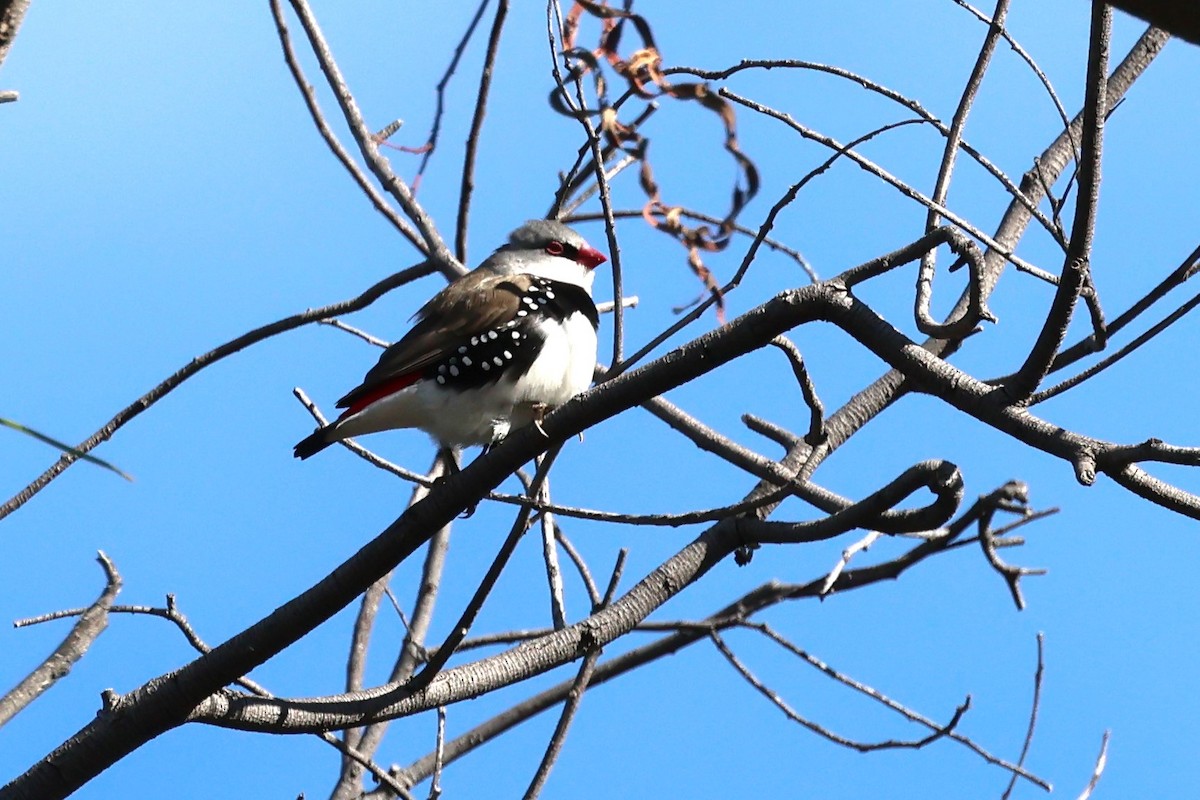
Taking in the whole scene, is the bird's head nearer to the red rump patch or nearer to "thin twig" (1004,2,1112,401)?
the red rump patch

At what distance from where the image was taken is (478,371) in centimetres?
477

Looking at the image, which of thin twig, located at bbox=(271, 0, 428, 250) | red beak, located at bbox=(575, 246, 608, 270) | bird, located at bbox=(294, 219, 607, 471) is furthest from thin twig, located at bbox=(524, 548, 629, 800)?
red beak, located at bbox=(575, 246, 608, 270)

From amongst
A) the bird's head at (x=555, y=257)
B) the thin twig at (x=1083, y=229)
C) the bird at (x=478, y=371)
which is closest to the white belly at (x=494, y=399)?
the bird at (x=478, y=371)

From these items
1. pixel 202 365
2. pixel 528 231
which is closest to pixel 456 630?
pixel 202 365

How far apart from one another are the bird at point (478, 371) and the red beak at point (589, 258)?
0.68 metres

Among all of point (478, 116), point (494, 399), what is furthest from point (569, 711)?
point (478, 116)

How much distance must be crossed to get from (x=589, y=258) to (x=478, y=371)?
120cm

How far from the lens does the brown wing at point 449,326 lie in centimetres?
482

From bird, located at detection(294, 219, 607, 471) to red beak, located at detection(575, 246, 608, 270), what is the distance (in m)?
0.68

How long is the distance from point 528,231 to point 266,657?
3.02m

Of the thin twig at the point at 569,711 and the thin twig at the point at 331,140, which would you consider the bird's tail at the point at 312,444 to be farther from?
the thin twig at the point at 569,711

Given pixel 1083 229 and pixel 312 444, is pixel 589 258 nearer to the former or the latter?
pixel 312 444

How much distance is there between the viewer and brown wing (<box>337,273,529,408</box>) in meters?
4.82

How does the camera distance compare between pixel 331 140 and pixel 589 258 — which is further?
pixel 589 258
